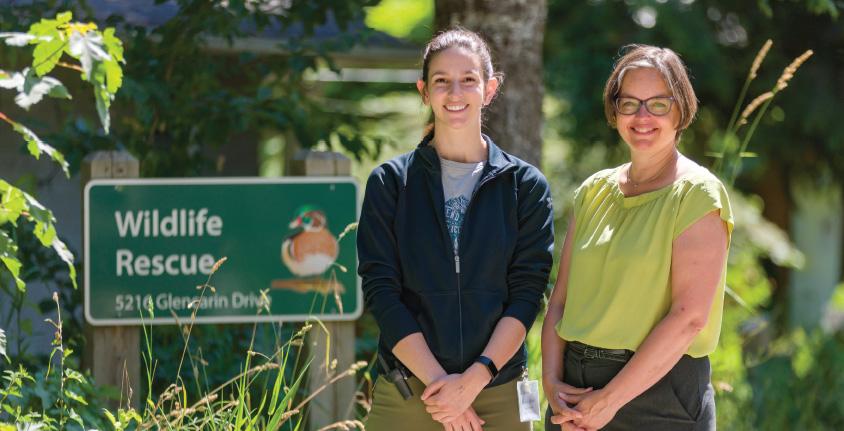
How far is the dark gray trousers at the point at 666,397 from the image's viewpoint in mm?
2979

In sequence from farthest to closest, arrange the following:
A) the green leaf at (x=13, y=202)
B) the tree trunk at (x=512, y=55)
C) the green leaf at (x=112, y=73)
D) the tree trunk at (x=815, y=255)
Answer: the tree trunk at (x=815, y=255) < the tree trunk at (x=512, y=55) < the green leaf at (x=13, y=202) < the green leaf at (x=112, y=73)

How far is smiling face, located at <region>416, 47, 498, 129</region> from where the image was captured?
3.18 m

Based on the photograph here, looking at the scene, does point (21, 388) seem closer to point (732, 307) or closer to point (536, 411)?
point (536, 411)

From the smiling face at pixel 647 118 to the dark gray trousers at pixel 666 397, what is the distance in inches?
22.7

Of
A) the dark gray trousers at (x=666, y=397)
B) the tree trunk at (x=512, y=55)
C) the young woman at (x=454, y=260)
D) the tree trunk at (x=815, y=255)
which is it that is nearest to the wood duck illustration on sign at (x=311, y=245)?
the tree trunk at (x=512, y=55)

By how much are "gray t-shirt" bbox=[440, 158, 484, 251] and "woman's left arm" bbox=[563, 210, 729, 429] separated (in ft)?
1.99

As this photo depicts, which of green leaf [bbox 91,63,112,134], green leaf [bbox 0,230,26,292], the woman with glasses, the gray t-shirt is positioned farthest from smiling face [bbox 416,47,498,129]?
green leaf [bbox 0,230,26,292]

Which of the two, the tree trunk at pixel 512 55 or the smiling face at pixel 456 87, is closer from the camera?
the smiling face at pixel 456 87

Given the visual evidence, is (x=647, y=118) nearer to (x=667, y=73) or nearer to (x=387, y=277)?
(x=667, y=73)

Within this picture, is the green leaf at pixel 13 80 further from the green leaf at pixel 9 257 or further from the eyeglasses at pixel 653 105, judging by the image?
the eyeglasses at pixel 653 105

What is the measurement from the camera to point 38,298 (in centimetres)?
620

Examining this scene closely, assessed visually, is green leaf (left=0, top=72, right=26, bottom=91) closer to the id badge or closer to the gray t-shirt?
the gray t-shirt

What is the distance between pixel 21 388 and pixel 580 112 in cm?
547

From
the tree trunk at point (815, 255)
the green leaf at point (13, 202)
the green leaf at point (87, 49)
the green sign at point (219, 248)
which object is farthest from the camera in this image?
the tree trunk at point (815, 255)
